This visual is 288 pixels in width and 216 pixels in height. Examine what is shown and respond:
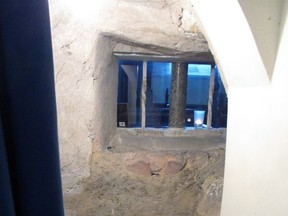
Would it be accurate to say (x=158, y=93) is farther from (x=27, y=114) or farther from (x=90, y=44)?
(x=27, y=114)

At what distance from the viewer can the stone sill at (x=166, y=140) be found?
1172 millimetres

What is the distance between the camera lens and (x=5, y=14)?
288 millimetres

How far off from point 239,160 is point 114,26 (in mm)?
722

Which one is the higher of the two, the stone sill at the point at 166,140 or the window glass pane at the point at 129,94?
the window glass pane at the point at 129,94

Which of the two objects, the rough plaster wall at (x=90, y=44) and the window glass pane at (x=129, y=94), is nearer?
the rough plaster wall at (x=90, y=44)

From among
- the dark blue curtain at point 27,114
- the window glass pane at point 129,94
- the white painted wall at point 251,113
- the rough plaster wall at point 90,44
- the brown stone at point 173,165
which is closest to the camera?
the dark blue curtain at point 27,114

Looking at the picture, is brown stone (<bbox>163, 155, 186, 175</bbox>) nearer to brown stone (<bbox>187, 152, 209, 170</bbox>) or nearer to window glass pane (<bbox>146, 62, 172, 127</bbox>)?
brown stone (<bbox>187, 152, 209, 170</bbox>)

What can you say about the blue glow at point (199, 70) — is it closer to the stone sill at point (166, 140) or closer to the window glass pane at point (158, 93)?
the window glass pane at point (158, 93)

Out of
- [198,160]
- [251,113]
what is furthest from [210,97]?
[251,113]

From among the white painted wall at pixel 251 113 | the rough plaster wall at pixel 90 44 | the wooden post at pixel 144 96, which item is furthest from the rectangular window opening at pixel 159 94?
the white painted wall at pixel 251 113

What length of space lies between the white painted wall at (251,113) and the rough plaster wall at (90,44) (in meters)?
0.46

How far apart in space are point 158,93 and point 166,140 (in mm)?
268

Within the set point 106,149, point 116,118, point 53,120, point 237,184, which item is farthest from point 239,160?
point 116,118

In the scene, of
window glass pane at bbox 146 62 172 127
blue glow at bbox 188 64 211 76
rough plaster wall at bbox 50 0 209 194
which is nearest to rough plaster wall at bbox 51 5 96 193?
rough plaster wall at bbox 50 0 209 194
